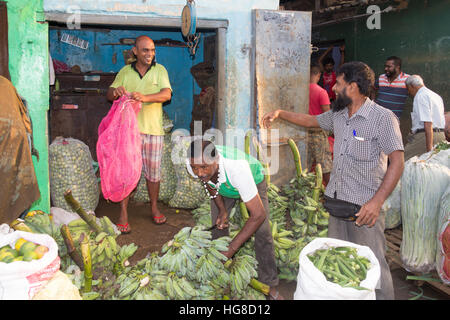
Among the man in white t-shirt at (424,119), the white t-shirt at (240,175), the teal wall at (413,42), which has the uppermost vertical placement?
the teal wall at (413,42)

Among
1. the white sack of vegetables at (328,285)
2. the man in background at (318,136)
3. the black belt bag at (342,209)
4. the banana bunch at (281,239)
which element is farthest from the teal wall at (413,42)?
the white sack of vegetables at (328,285)

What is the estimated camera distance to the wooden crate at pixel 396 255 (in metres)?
3.90

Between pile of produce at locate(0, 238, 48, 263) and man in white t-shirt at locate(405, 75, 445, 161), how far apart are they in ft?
17.1

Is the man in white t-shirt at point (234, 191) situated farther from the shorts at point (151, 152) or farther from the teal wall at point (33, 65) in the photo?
the teal wall at point (33, 65)

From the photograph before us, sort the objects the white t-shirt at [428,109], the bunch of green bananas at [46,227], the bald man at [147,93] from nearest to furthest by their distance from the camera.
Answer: the bunch of green bananas at [46,227]
the bald man at [147,93]
the white t-shirt at [428,109]

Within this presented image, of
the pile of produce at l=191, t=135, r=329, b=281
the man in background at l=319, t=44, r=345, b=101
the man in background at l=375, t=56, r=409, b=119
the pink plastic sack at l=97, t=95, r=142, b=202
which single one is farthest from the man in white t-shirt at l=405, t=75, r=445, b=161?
the pink plastic sack at l=97, t=95, r=142, b=202

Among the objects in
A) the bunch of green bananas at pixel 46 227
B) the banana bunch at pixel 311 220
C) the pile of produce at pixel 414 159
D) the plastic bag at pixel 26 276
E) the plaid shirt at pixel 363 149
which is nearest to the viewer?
the plastic bag at pixel 26 276

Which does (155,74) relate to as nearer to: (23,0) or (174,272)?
(23,0)

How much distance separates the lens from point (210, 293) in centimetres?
326

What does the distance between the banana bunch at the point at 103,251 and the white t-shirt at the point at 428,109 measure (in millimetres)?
4776

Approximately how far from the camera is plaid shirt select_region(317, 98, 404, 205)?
320cm

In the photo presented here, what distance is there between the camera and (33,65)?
5027 millimetres

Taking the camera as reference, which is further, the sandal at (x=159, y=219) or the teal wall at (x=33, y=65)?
the sandal at (x=159, y=219)
